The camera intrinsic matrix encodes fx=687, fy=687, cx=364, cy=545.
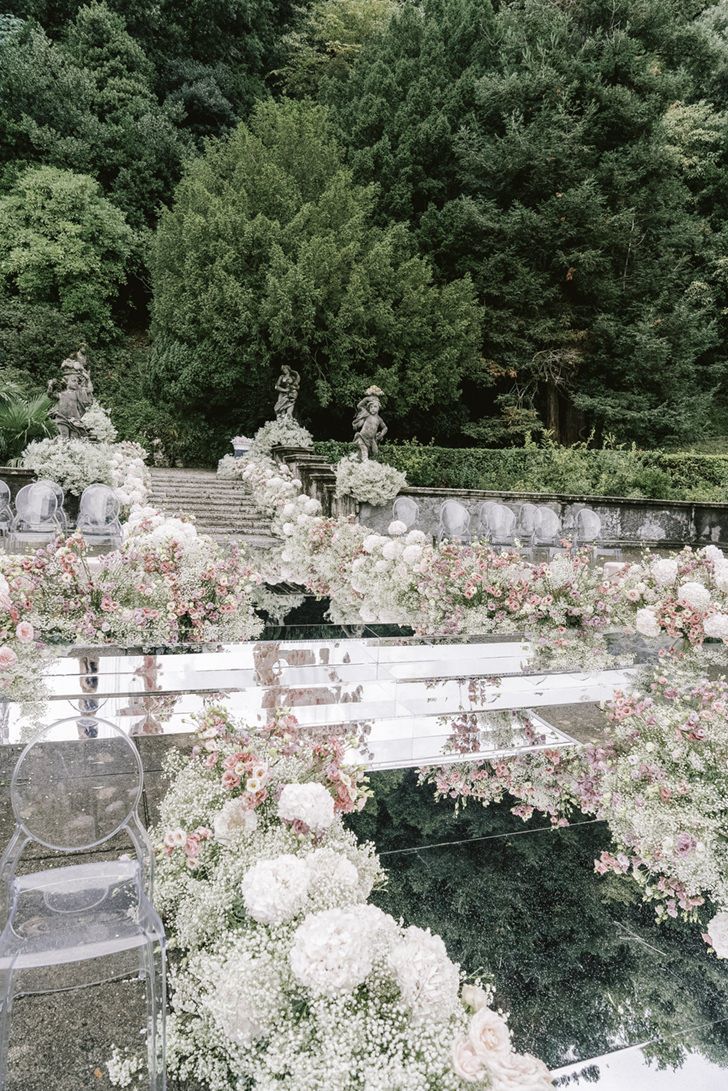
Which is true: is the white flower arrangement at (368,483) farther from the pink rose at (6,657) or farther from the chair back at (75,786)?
the chair back at (75,786)

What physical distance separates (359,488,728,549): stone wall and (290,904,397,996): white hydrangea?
1006 centimetres

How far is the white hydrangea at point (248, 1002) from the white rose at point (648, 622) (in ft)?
9.65

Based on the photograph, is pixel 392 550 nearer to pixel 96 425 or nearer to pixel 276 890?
pixel 276 890

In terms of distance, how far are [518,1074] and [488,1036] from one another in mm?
79

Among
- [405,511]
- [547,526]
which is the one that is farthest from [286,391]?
[547,526]

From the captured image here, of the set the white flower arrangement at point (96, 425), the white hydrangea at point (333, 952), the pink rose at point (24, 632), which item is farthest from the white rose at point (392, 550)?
the white flower arrangement at point (96, 425)

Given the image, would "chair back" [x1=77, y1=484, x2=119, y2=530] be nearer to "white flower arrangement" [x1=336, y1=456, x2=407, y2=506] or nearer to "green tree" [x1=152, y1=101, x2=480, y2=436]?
"white flower arrangement" [x1=336, y1=456, x2=407, y2=506]

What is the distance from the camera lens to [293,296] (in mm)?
14617

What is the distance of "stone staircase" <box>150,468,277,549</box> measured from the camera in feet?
38.2

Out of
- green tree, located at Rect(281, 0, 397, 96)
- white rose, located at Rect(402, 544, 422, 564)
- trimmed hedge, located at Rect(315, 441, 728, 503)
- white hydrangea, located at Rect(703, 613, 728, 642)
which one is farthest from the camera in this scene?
green tree, located at Rect(281, 0, 397, 96)

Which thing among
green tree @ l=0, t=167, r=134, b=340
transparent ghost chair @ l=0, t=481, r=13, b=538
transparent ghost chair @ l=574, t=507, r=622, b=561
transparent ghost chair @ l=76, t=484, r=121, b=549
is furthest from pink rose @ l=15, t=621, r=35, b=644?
green tree @ l=0, t=167, r=134, b=340

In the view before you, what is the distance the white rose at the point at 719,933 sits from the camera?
7.42ft

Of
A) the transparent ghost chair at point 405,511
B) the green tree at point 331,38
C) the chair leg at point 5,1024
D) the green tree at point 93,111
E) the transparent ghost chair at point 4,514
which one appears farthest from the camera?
the green tree at point 331,38

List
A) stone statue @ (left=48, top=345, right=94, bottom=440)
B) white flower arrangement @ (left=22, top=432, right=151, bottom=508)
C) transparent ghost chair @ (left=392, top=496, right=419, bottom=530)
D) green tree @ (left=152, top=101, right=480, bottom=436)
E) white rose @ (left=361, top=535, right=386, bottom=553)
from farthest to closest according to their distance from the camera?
green tree @ (left=152, top=101, right=480, bottom=436), stone statue @ (left=48, top=345, right=94, bottom=440), white flower arrangement @ (left=22, top=432, right=151, bottom=508), transparent ghost chair @ (left=392, top=496, right=419, bottom=530), white rose @ (left=361, top=535, right=386, bottom=553)
